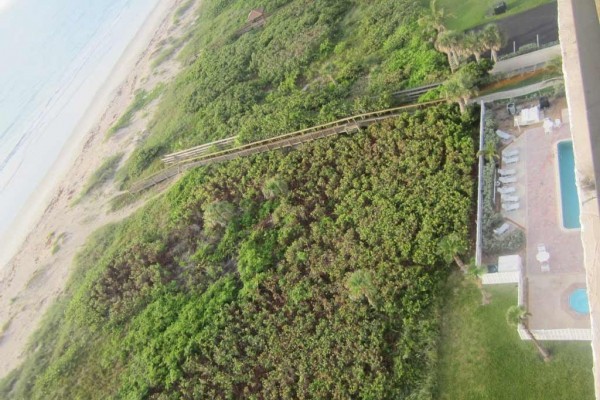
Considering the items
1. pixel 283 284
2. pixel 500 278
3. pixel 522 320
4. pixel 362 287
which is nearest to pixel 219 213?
pixel 283 284

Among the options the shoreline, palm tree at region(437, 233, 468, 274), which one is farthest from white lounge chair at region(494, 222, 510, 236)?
the shoreline

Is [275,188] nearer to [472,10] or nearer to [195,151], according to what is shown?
[195,151]

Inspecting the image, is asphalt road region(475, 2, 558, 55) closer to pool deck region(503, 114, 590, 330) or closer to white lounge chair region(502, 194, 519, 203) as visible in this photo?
pool deck region(503, 114, 590, 330)

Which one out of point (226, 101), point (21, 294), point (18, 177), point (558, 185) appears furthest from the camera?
point (18, 177)

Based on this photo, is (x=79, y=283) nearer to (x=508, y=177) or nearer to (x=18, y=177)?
(x=18, y=177)

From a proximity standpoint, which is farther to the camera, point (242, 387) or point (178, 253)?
point (178, 253)

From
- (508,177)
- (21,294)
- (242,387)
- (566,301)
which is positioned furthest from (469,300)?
(21,294)

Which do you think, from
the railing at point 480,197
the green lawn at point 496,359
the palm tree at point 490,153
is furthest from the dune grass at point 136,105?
the green lawn at point 496,359
